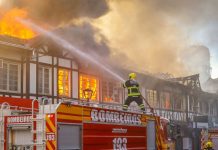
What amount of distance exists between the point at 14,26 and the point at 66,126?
29.4ft

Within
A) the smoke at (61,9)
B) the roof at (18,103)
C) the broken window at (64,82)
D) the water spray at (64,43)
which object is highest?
the smoke at (61,9)

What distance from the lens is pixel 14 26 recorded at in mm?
17078

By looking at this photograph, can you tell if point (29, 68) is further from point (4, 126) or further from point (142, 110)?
point (4, 126)

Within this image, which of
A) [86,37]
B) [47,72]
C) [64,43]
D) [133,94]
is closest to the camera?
[133,94]

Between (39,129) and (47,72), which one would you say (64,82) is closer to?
(47,72)

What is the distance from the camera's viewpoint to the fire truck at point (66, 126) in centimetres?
893

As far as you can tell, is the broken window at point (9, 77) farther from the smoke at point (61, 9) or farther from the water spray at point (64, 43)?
the smoke at point (61, 9)

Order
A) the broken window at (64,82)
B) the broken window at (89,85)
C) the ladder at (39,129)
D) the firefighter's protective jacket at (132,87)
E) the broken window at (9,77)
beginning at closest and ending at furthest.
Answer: the ladder at (39,129)
the firefighter's protective jacket at (132,87)
the broken window at (9,77)
the broken window at (64,82)
the broken window at (89,85)

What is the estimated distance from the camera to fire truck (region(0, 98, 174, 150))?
8.93m

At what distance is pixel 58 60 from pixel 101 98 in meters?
3.87

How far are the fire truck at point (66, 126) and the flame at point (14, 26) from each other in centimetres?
635

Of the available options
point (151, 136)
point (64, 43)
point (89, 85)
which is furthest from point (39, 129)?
point (89, 85)

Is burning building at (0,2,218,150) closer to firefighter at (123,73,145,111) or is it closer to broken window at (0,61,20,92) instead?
broken window at (0,61,20,92)

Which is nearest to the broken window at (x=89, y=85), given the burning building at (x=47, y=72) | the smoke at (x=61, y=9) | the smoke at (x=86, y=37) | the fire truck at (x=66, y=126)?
the burning building at (x=47, y=72)
